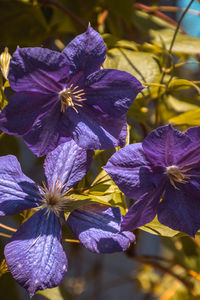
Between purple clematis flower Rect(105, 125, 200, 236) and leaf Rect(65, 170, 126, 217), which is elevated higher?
purple clematis flower Rect(105, 125, 200, 236)

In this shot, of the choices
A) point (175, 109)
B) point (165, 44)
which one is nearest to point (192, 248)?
point (175, 109)

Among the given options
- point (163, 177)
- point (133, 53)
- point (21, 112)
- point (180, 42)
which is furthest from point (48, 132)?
point (180, 42)

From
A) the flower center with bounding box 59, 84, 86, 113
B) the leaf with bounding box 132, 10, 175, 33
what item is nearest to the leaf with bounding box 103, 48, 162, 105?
the flower center with bounding box 59, 84, 86, 113

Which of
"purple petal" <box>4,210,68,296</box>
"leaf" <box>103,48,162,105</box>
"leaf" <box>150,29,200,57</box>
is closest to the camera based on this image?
"purple petal" <box>4,210,68,296</box>

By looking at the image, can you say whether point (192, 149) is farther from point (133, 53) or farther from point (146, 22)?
point (146, 22)

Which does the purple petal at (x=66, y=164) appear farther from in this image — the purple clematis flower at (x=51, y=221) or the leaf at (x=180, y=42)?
the leaf at (x=180, y=42)

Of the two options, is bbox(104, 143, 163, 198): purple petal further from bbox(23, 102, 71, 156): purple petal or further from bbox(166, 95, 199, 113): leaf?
bbox(166, 95, 199, 113): leaf

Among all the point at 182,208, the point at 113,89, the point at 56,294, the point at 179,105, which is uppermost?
the point at 113,89
